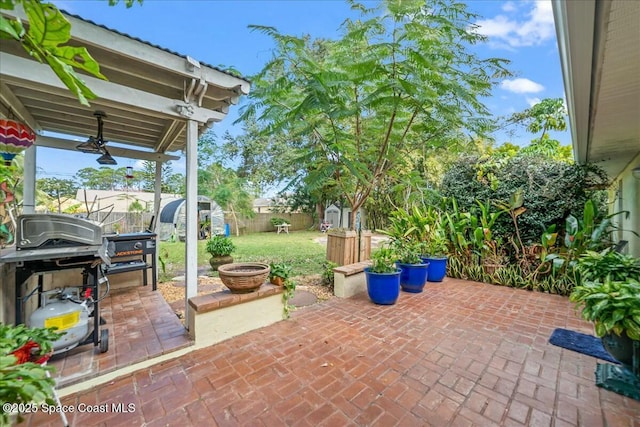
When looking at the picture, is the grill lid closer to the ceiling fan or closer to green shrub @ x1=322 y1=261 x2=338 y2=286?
the ceiling fan

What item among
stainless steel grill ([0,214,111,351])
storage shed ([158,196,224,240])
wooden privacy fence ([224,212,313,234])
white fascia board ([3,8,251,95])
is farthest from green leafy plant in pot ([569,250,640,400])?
wooden privacy fence ([224,212,313,234])

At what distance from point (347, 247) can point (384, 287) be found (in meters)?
1.18

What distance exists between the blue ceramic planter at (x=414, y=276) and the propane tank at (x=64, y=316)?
399cm

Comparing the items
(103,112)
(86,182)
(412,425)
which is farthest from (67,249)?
(86,182)

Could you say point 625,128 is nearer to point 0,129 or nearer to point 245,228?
point 0,129

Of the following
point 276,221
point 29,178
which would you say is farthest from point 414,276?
point 276,221

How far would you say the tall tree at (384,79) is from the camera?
11.5ft

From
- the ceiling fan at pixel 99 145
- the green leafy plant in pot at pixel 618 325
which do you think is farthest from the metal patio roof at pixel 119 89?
the green leafy plant in pot at pixel 618 325

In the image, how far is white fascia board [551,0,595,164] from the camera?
4.04 feet

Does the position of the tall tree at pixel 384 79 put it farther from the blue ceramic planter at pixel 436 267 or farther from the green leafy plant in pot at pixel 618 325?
the green leafy plant in pot at pixel 618 325

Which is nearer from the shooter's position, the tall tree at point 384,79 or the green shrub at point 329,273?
the tall tree at point 384,79

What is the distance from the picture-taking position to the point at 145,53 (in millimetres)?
2258

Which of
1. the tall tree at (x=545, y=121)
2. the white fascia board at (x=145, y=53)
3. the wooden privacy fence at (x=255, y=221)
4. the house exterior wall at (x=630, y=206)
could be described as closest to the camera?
the white fascia board at (x=145, y=53)

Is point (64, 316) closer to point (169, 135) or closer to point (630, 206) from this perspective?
point (169, 135)
